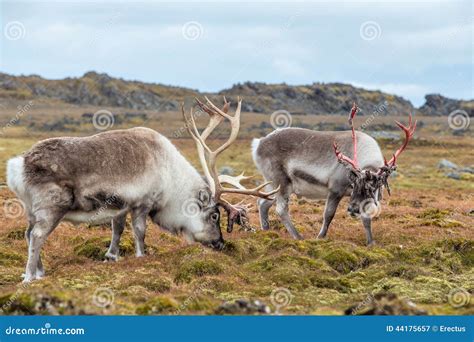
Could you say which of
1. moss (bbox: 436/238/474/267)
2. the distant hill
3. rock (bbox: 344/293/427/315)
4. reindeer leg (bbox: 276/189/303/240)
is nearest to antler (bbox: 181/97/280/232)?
reindeer leg (bbox: 276/189/303/240)

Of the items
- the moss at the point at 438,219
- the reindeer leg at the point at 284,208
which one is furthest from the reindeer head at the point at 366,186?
the moss at the point at 438,219

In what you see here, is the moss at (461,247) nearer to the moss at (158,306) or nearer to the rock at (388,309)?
the rock at (388,309)

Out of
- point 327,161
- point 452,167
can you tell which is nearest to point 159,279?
point 327,161

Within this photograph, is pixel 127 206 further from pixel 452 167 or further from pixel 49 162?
pixel 452 167

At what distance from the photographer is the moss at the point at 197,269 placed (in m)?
13.0

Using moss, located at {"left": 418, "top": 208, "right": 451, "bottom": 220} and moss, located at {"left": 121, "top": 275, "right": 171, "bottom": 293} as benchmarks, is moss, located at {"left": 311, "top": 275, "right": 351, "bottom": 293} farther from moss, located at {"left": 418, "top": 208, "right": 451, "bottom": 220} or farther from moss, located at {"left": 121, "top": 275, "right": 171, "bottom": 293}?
moss, located at {"left": 418, "top": 208, "right": 451, "bottom": 220}

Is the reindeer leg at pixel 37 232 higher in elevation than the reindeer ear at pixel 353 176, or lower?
lower

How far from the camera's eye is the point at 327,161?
17969mm

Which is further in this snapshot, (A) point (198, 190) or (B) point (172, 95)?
(B) point (172, 95)

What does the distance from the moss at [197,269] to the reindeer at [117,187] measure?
1.90 metres

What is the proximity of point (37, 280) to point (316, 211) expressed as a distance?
14.2 meters

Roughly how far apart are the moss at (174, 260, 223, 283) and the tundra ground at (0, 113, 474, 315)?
21 mm

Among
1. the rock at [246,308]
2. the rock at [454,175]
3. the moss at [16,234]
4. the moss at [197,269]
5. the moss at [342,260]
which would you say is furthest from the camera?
the rock at [454,175]

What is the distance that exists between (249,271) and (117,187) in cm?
329
